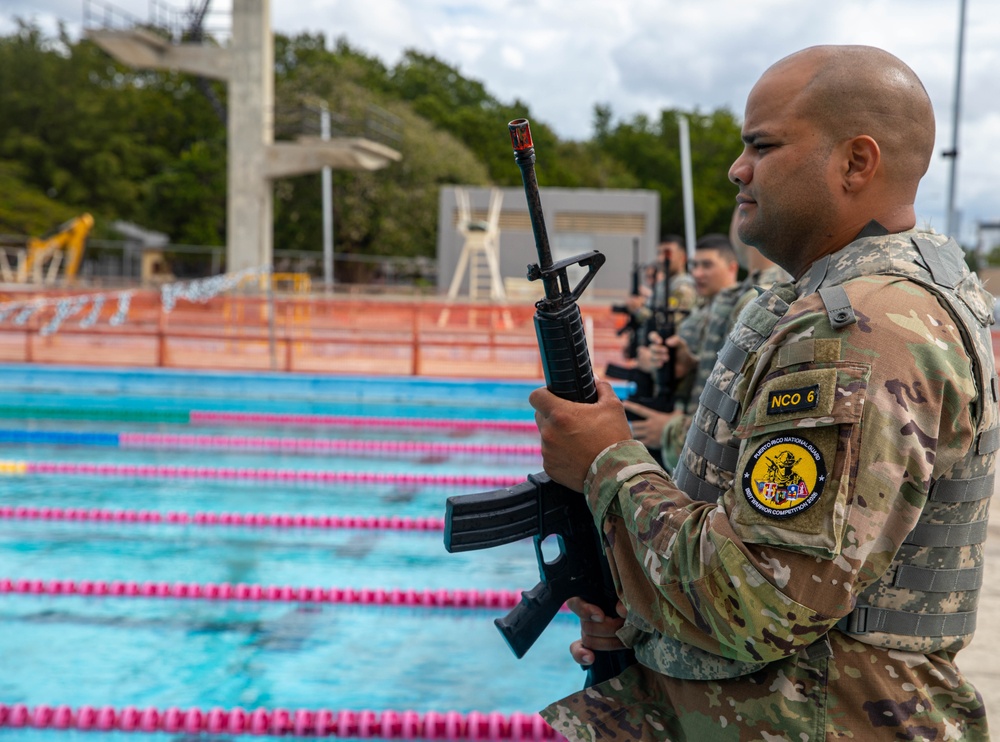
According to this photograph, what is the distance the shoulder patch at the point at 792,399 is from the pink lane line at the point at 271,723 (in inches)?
109

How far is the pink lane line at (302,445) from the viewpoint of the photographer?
947 cm

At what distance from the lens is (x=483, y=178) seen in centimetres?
4041

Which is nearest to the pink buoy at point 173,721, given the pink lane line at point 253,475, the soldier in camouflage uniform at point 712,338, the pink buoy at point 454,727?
the pink buoy at point 454,727

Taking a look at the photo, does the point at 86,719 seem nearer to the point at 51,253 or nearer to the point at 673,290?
the point at 673,290

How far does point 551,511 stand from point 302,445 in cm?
821

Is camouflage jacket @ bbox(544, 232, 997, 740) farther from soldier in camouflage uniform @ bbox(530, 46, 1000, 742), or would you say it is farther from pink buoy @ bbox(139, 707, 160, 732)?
pink buoy @ bbox(139, 707, 160, 732)

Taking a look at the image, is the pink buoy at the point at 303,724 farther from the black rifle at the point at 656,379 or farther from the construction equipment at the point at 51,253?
the construction equipment at the point at 51,253

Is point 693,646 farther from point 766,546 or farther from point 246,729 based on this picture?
point 246,729

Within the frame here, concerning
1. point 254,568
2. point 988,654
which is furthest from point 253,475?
point 988,654

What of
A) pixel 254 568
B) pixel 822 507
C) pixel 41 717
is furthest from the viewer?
pixel 254 568

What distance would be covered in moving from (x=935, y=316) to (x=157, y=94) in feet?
158

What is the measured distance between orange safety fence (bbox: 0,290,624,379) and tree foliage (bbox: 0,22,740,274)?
55.6 ft

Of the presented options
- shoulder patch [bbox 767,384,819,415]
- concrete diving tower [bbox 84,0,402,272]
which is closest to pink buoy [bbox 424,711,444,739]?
shoulder patch [bbox 767,384,819,415]

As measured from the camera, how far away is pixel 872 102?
4.59 ft
